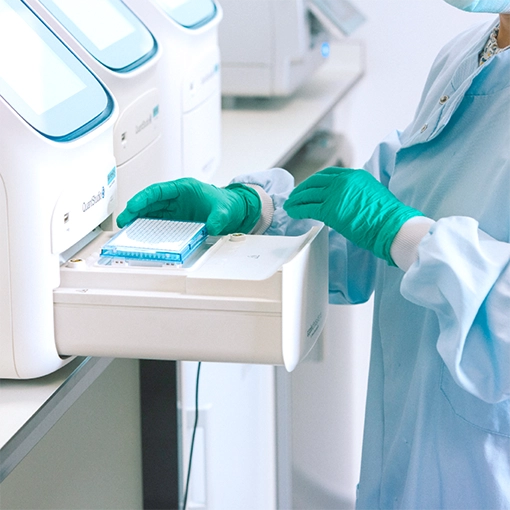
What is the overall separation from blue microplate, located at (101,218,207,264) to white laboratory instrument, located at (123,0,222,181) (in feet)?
1.12

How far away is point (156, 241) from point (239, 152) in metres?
0.90

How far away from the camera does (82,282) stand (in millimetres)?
813

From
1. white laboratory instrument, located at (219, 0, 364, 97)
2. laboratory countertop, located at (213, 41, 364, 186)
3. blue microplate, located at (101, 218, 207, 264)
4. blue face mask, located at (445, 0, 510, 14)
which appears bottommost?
laboratory countertop, located at (213, 41, 364, 186)

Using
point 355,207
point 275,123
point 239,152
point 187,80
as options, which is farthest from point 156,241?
point 275,123

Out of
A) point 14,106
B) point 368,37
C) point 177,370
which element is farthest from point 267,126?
point 14,106

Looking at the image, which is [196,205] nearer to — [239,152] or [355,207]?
[355,207]

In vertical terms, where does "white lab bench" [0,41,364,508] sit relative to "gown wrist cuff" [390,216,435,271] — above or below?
below

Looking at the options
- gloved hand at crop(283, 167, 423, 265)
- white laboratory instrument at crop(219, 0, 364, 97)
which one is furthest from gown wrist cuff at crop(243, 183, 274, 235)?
white laboratory instrument at crop(219, 0, 364, 97)

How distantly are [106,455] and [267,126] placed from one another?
0.89 metres

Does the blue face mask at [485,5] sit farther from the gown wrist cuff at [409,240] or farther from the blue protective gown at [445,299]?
the gown wrist cuff at [409,240]

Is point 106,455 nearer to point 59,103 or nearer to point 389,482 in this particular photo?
point 389,482

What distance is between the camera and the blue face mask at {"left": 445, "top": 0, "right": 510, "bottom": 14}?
868mm

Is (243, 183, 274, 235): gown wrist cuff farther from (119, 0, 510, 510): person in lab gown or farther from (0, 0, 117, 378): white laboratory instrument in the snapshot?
(0, 0, 117, 378): white laboratory instrument

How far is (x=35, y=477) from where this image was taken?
1.12 metres
